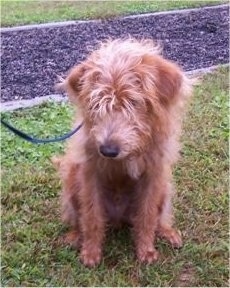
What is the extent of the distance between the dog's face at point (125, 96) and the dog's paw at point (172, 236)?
0.85 meters

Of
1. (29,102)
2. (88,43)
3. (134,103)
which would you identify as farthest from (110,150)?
(88,43)

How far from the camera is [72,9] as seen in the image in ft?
35.8

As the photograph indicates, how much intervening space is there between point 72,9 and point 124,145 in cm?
826

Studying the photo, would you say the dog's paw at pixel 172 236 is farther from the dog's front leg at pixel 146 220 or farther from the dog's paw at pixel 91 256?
the dog's paw at pixel 91 256

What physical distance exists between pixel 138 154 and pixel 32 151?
6.25 feet

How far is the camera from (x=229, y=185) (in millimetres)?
4625

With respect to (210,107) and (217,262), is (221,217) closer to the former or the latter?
(217,262)

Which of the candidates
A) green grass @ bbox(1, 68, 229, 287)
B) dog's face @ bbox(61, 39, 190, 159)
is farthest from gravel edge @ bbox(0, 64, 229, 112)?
dog's face @ bbox(61, 39, 190, 159)

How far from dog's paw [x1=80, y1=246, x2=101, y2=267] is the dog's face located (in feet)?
2.63

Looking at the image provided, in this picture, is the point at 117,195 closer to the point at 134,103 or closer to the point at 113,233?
the point at 113,233

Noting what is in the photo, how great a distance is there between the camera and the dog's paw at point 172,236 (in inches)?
153

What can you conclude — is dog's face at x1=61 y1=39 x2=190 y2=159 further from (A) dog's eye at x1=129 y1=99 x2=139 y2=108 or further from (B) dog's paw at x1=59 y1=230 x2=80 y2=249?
(B) dog's paw at x1=59 y1=230 x2=80 y2=249

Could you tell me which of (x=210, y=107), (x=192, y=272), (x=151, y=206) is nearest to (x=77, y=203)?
(x=151, y=206)

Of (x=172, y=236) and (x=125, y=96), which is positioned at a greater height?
(x=125, y=96)
